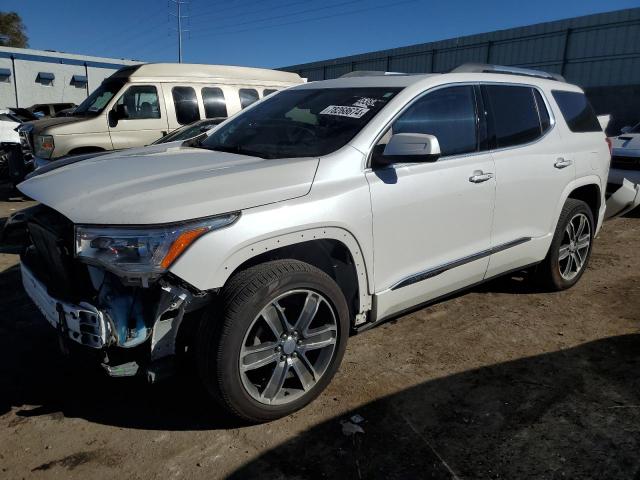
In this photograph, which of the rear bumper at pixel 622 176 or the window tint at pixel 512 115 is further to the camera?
the rear bumper at pixel 622 176

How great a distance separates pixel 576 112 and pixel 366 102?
7.69 ft

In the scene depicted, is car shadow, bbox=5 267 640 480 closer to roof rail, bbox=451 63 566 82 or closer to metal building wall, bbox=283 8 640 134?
roof rail, bbox=451 63 566 82

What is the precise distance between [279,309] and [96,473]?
43.6 inches

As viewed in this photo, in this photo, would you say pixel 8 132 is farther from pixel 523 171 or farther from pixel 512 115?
pixel 523 171

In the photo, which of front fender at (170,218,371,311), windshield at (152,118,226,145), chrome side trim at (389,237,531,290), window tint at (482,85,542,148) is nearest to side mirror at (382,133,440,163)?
front fender at (170,218,371,311)

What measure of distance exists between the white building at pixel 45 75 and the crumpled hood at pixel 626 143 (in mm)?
28582

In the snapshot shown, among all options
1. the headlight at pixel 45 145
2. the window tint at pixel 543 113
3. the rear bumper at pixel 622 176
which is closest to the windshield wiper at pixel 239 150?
the window tint at pixel 543 113

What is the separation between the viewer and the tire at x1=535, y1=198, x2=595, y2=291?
4269 millimetres

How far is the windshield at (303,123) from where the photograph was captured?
303cm

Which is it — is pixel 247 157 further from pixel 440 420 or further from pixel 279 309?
pixel 440 420

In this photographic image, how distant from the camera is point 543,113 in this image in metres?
4.13

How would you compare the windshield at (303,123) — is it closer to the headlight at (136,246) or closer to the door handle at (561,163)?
the headlight at (136,246)

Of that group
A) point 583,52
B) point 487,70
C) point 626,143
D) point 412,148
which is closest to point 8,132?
Answer: point 487,70

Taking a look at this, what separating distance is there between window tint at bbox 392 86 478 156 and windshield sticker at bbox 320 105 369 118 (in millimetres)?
218
